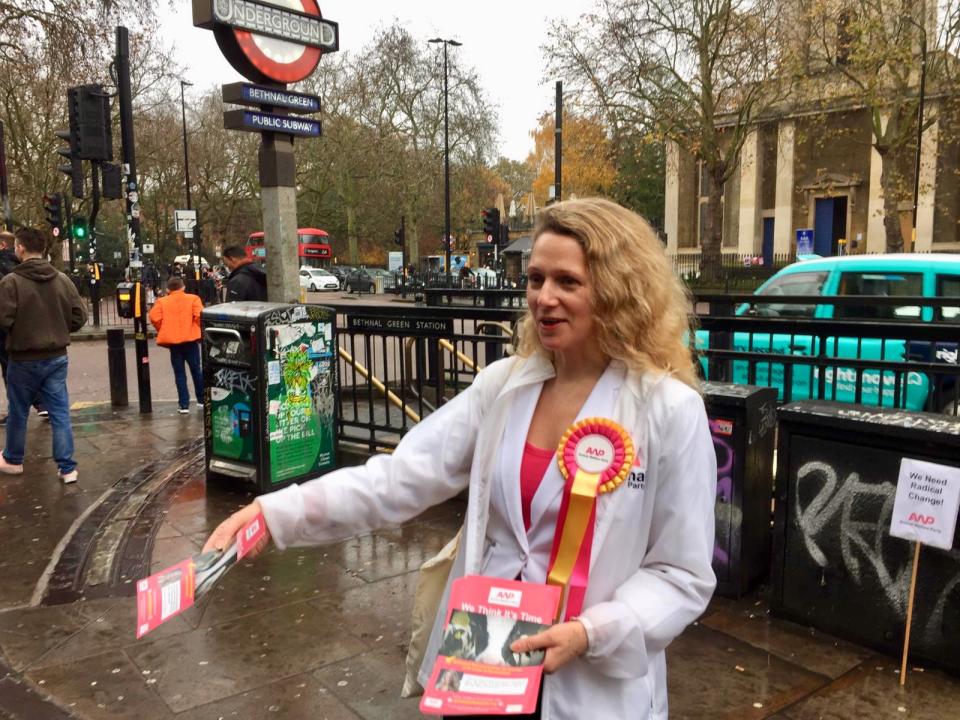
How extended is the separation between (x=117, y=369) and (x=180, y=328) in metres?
1.13

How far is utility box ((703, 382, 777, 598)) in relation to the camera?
4035 mm

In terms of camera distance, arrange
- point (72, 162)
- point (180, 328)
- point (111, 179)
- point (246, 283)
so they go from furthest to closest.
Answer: point (72, 162) < point (111, 179) < point (180, 328) < point (246, 283)

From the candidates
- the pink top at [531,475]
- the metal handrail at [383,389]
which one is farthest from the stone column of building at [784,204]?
the pink top at [531,475]

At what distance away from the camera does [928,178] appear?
37.2 m

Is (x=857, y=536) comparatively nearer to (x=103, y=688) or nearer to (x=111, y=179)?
(x=103, y=688)

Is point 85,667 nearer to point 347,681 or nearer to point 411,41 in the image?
point 347,681

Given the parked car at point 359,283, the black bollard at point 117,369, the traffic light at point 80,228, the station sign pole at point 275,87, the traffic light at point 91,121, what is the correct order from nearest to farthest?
the station sign pole at point 275,87 → the black bollard at point 117,369 → the traffic light at point 91,121 → the traffic light at point 80,228 → the parked car at point 359,283

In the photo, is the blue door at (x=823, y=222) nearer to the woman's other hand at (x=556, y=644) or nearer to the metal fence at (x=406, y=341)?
the metal fence at (x=406, y=341)

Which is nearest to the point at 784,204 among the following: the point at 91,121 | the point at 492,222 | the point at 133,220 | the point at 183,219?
the point at 492,222

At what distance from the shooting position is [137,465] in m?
7.38

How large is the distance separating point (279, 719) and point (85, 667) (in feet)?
3.48

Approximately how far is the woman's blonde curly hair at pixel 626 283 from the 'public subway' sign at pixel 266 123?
4.68 meters

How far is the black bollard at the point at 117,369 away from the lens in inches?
396

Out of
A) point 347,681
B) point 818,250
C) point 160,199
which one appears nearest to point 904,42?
point 818,250
